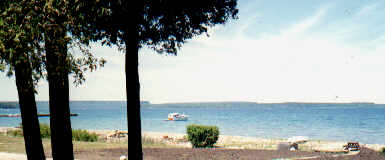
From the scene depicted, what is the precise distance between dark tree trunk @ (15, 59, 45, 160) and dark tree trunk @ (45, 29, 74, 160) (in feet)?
1.78

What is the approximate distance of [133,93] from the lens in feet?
30.2

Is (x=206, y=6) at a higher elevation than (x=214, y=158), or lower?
higher

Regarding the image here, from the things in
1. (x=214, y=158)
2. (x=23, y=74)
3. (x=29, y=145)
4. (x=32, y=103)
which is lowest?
(x=214, y=158)

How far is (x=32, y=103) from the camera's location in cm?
912

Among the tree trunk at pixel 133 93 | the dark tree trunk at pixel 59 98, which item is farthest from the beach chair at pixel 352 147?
the dark tree trunk at pixel 59 98

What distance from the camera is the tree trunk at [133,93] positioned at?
30.1 ft

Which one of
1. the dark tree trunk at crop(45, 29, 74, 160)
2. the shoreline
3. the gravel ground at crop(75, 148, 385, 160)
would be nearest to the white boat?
the shoreline

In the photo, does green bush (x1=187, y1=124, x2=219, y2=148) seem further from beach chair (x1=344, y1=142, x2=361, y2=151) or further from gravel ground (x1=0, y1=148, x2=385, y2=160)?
beach chair (x1=344, y1=142, x2=361, y2=151)

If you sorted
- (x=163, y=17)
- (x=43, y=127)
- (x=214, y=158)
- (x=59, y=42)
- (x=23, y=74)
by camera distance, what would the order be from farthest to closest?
1. (x=43, y=127)
2. (x=214, y=158)
3. (x=163, y=17)
4. (x=23, y=74)
5. (x=59, y=42)

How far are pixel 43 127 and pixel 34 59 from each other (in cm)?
2149

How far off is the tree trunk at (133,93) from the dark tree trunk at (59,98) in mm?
1524

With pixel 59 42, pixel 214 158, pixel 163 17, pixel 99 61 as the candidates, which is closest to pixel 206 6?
pixel 163 17

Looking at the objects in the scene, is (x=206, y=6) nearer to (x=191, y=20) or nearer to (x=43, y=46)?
(x=191, y=20)

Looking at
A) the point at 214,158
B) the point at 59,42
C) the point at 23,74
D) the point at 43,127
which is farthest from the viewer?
the point at 43,127
